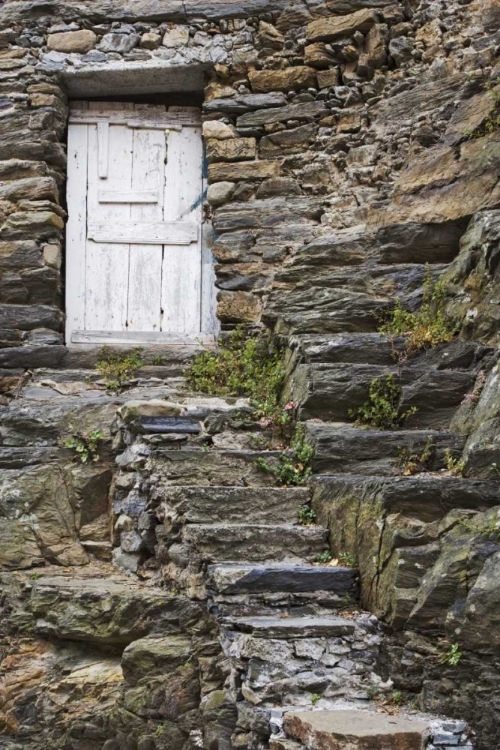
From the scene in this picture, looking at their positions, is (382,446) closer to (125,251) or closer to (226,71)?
(125,251)

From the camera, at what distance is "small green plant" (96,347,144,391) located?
6531mm

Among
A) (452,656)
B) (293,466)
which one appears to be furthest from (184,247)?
(452,656)

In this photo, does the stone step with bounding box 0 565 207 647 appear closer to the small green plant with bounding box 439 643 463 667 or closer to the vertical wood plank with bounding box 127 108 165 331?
the small green plant with bounding box 439 643 463 667

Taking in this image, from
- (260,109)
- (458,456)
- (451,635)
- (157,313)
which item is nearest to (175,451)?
(458,456)

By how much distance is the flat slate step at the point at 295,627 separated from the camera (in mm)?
3756

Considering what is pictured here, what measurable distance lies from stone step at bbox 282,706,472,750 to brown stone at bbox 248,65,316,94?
17.0 feet

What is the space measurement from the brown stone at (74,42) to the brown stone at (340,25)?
1.78 m

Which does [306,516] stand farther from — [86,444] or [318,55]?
[318,55]

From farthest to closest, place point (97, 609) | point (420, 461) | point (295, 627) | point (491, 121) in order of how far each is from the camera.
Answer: point (491, 121) < point (97, 609) < point (420, 461) < point (295, 627)

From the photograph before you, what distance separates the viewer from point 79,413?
577cm

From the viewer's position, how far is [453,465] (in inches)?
175

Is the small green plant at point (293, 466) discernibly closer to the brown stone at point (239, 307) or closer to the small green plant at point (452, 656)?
the small green plant at point (452, 656)

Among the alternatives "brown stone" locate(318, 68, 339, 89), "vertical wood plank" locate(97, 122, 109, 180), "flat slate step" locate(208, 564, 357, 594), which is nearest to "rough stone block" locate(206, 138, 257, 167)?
"brown stone" locate(318, 68, 339, 89)

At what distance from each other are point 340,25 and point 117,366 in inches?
127
